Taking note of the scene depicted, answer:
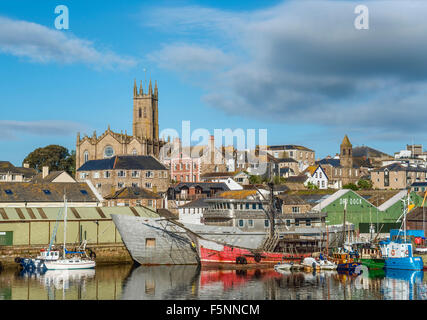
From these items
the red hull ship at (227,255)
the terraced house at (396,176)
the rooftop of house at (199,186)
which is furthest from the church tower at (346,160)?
the red hull ship at (227,255)

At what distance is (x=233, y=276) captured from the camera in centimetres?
4859

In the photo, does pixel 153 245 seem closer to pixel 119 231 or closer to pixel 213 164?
pixel 119 231

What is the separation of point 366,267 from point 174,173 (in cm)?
7325

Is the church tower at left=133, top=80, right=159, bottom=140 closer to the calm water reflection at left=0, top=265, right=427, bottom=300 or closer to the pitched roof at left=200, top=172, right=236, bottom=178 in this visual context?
the pitched roof at left=200, top=172, right=236, bottom=178

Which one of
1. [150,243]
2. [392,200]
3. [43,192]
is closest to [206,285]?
[150,243]

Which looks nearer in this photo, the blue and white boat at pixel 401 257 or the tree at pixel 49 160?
the blue and white boat at pixel 401 257

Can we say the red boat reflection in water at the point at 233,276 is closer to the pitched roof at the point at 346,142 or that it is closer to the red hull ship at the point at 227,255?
the red hull ship at the point at 227,255

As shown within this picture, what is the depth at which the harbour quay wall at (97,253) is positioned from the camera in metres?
53.8

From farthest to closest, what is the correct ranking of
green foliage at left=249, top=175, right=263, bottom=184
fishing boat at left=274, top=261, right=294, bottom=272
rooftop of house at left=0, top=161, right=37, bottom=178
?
green foliage at left=249, top=175, right=263, bottom=184 < rooftop of house at left=0, top=161, right=37, bottom=178 < fishing boat at left=274, top=261, right=294, bottom=272

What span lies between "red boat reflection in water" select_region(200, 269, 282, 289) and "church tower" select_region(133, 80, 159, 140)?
90381mm

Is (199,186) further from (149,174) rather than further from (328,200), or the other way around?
(328,200)

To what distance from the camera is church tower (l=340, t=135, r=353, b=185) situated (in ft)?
468

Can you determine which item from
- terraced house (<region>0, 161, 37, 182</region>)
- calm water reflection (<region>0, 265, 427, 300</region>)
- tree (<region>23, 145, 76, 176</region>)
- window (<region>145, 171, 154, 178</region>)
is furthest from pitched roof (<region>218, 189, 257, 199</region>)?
tree (<region>23, 145, 76, 176</region>)

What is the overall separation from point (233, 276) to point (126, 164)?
48.5 meters
